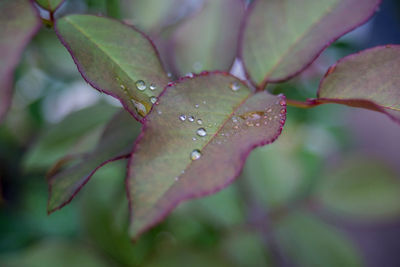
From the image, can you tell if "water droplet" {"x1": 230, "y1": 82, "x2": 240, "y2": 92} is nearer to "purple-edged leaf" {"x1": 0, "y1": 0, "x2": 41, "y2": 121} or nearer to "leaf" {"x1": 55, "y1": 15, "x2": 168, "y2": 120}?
"leaf" {"x1": 55, "y1": 15, "x2": 168, "y2": 120}

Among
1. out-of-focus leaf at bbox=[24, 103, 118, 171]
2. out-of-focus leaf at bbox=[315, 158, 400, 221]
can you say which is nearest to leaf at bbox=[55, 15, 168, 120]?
out-of-focus leaf at bbox=[24, 103, 118, 171]

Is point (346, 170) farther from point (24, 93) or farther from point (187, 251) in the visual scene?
point (24, 93)

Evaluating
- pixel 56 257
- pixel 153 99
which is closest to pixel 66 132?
pixel 56 257

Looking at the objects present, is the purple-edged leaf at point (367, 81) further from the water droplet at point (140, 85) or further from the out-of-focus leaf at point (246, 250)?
the out-of-focus leaf at point (246, 250)

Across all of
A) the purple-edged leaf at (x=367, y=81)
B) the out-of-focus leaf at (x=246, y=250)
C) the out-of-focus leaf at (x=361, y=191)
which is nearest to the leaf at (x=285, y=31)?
the purple-edged leaf at (x=367, y=81)

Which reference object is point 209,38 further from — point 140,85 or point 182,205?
point 182,205
